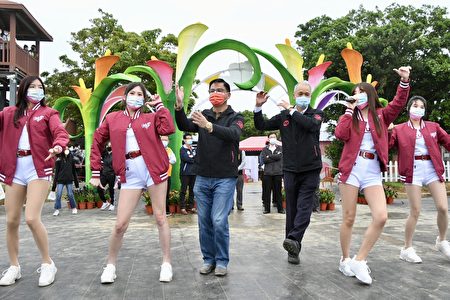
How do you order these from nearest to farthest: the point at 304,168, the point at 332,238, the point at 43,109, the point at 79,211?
the point at 43,109, the point at 304,168, the point at 332,238, the point at 79,211

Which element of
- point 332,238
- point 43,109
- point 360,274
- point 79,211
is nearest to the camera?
point 360,274

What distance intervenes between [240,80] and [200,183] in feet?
28.4

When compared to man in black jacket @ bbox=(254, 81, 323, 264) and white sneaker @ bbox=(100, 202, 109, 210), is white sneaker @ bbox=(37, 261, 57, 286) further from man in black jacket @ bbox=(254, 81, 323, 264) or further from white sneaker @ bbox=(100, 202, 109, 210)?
white sneaker @ bbox=(100, 202, 109, 210)

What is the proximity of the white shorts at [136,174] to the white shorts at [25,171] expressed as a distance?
77 cm

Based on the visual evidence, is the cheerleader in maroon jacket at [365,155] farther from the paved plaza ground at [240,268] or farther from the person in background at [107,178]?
the person in background at [107,178]

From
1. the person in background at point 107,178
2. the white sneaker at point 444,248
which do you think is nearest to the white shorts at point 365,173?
the white sneaker at point 444,248

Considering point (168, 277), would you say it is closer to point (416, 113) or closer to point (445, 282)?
point (445, 282)

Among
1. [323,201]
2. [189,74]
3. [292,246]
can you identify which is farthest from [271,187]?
[292,246]

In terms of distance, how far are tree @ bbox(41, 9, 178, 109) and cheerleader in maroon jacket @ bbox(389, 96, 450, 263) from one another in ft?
57.4

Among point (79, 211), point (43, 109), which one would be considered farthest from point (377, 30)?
point (43, 109)

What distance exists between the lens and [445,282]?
3744mm

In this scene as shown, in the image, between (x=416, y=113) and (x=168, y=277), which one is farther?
(x=416, y=113)

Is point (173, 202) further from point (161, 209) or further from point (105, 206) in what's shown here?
point (161, 209)

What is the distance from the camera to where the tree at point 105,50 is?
840 inches
